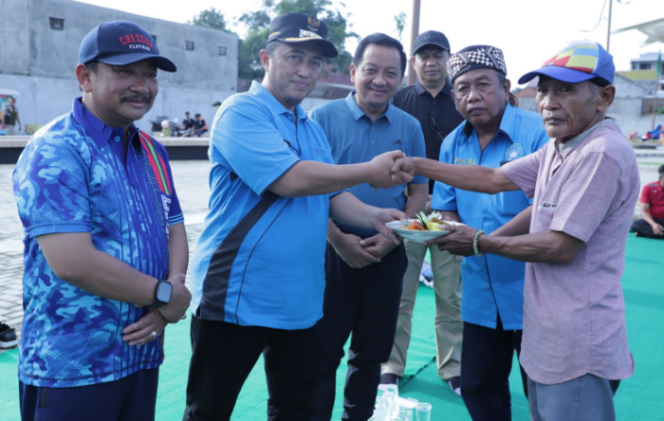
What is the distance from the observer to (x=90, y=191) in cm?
184

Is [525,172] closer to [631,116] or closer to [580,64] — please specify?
[580,64]

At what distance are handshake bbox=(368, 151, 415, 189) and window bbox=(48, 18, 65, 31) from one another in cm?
3159

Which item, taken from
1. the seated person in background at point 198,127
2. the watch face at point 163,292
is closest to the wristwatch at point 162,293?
the watch face at point 163,292

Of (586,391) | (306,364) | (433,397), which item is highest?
(586,391)

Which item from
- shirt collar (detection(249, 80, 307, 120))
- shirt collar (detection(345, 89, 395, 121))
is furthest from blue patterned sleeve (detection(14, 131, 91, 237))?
shirt collar (detection(345, 89, 395, 121))

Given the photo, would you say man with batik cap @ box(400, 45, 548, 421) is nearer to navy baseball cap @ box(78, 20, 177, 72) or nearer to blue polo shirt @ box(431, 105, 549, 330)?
blue polo shirt @ box(431, 105, 549, 330)

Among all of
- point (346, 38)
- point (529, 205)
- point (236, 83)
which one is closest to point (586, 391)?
point (529, 205)

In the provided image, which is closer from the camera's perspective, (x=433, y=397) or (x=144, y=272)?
(x=144, y=272)

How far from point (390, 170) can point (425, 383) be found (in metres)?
2.08

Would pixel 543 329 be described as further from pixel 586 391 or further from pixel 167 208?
pixel 167 208

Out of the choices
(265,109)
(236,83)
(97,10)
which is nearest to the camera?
(265,109)

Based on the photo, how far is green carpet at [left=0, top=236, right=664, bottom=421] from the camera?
12.0 feet

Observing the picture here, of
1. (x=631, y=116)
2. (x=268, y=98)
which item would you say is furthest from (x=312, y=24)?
(x=631, y=116)

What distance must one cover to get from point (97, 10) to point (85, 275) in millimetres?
33792
